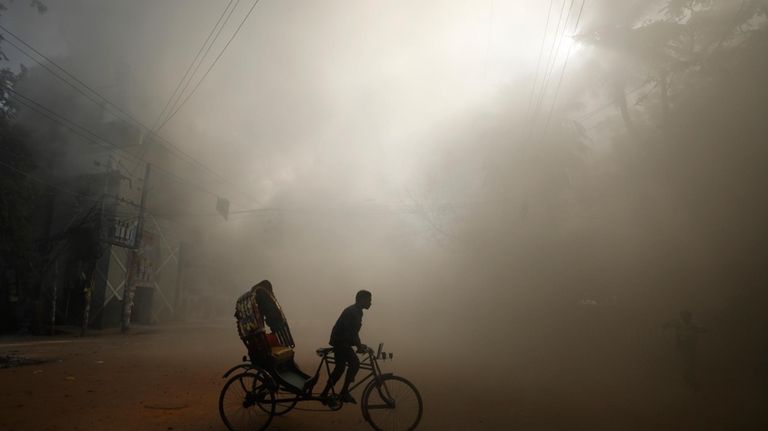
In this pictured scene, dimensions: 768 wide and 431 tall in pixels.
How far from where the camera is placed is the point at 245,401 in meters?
5.00

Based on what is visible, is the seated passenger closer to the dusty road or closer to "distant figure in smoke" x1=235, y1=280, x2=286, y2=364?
"distant figure in smoke" x1=235, y1=280, x2=286, y2=364

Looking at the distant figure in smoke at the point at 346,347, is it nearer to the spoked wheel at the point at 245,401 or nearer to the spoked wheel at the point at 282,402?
the spoked wheel at the point at 282,402

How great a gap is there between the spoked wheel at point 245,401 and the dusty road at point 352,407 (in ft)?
0.79

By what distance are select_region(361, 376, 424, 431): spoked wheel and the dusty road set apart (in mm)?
598

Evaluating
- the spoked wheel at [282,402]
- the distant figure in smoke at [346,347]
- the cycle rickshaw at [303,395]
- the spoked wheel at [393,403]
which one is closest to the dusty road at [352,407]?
the spoked wheel at [282,402]

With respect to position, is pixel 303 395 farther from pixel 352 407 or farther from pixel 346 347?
pixel 352 407

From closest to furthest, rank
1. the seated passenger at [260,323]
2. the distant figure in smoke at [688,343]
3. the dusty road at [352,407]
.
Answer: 1. the seated passenger at [260,323]
2. the dusty road at [352,407]
3. the distant figure in smoke at [688,343]

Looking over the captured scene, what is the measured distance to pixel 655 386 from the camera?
9414 millimetres

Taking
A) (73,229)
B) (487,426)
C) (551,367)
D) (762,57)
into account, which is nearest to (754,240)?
(762,57)

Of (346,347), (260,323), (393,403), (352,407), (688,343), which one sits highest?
(260,323)

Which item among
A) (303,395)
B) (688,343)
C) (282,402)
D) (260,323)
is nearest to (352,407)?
(282,402)

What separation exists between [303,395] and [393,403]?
3.60ft

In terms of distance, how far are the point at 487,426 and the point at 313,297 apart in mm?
34197

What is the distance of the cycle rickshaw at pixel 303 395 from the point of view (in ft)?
15.9
